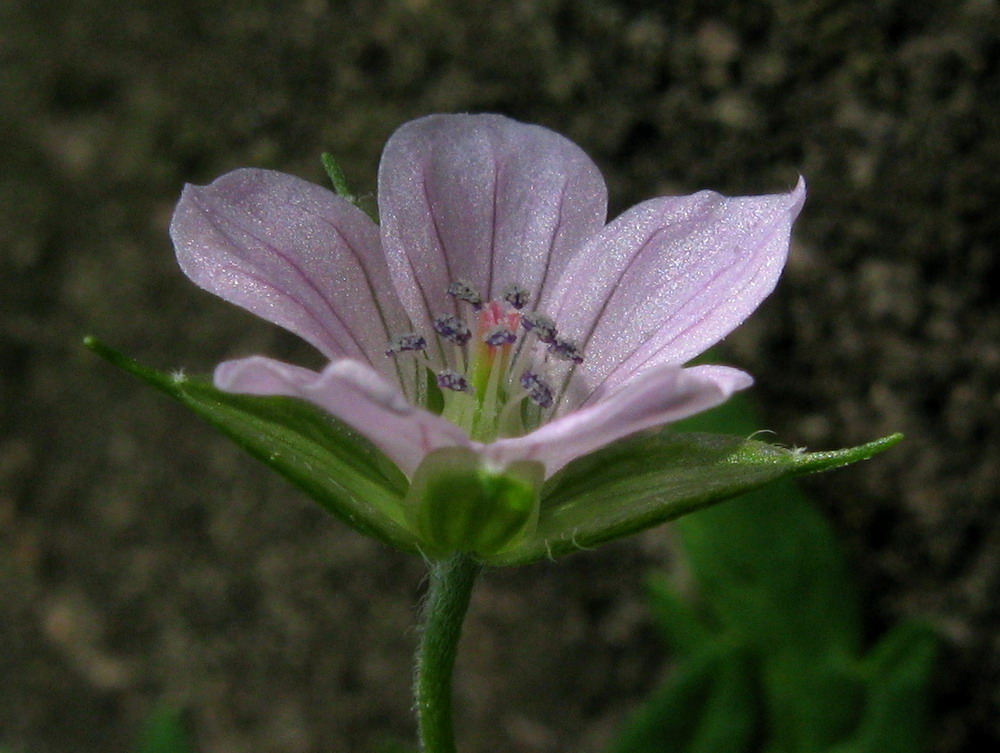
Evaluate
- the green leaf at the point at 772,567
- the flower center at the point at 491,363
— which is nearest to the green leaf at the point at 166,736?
the green leaf at the point at 772,567

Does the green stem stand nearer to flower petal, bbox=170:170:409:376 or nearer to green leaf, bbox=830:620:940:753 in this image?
flower petal, bbox=170:170:409:376

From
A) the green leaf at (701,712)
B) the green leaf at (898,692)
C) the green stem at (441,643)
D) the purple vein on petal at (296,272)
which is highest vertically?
the purple vein on petal at (296,272)

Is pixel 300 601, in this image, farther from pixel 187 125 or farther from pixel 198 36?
pixel 198 36

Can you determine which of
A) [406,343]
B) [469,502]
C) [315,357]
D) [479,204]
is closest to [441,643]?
[469,502]

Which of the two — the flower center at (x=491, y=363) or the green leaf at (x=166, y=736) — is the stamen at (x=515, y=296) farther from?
the green leaf at (x=166, y=736)

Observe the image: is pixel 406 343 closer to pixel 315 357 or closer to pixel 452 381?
pixel 452 381

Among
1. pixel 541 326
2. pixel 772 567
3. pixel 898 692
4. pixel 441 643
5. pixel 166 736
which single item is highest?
pixel 541 326

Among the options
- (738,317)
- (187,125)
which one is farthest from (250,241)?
(187,125)
